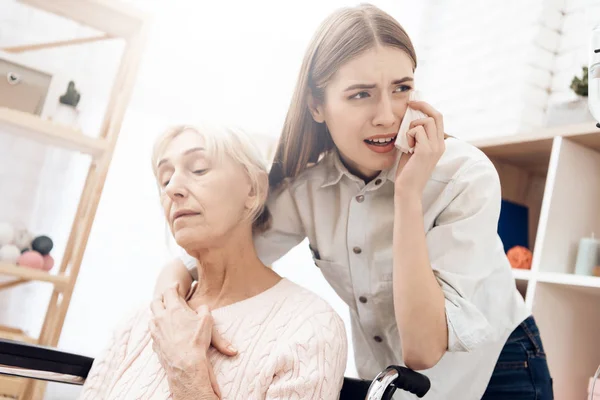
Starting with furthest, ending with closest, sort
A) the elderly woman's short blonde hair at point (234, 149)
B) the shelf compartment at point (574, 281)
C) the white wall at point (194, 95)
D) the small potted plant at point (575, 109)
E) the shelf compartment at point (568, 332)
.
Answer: the white wall at point (194, 95) < the small potted plant at point (575, 109) < the shelf compartment at point (568, 332) < the shelf compartment at point (574, 281) < the elderly woman's short blonde hair at point (234, 149)

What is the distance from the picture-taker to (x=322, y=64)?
1.21 m

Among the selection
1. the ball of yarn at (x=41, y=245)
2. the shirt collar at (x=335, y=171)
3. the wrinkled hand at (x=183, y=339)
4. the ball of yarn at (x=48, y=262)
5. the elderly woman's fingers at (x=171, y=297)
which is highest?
the shirt collar at (x=335, y=171)

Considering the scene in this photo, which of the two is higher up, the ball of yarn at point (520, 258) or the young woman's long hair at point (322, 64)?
the young woman's long hair at point (322, 64)

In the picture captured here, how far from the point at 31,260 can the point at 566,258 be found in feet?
6.01

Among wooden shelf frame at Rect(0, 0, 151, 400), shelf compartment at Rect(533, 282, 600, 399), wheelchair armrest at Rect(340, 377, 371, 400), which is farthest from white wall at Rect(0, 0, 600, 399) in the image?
wheelchair armrest at Rect(340, 377, 371, 400)

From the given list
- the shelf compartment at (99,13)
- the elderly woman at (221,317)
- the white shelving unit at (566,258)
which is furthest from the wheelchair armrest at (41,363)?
the shelf compartment at (99,13)

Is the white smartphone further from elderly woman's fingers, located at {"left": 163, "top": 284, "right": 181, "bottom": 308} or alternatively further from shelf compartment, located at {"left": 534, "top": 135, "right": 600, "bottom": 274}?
shelf compartment, located at {"left": 534, "top": 135, "right": 600, "bottom": 274}

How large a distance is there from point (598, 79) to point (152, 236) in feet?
6.41

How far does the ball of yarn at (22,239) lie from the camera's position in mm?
2141

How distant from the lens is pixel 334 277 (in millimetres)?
1416

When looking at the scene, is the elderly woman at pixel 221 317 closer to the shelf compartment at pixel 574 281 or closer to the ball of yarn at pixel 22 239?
the shelf compartment at pixel 574 281

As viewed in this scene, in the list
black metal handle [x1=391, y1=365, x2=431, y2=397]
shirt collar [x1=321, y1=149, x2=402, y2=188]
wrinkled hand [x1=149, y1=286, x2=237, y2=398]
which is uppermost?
shirt collar [x1=321, y1=149, x2=402, y2=188]

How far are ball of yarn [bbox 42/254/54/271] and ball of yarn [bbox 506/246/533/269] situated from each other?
65.0 inches

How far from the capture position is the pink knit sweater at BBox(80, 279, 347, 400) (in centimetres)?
106
